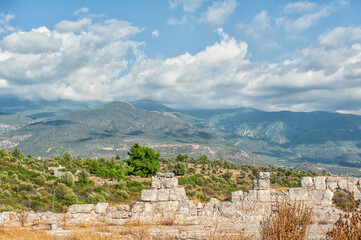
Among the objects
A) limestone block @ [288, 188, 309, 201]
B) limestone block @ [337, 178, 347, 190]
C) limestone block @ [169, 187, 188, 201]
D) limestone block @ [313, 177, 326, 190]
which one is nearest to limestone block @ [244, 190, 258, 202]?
limestone block @ [288, 188, 309, 201]

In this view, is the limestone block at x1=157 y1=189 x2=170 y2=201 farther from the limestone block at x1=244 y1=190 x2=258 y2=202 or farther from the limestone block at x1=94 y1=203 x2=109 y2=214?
the limestone block at x1=244 y1=190 x2=258 y2=202

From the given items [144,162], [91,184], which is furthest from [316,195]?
[144,162]

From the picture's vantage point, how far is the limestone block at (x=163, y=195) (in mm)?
11711

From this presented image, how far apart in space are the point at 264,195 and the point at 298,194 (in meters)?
1.48

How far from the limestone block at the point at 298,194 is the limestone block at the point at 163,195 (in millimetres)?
5527

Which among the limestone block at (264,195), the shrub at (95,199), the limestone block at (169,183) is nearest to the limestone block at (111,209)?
the limestone block at (169,183)

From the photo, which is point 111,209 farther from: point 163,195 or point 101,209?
point 163,195

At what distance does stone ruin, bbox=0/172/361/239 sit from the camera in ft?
35.4

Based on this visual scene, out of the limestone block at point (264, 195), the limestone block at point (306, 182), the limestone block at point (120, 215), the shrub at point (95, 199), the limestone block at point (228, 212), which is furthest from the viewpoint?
the shrub at point (95, 199)

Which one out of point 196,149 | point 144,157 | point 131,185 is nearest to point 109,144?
point 196,149

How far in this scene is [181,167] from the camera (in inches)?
1780

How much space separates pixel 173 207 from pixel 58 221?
4968mm

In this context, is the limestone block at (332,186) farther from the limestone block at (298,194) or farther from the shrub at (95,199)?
the shrub at (95,199)

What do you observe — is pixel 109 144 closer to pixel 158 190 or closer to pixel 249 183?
pixel 249 183
